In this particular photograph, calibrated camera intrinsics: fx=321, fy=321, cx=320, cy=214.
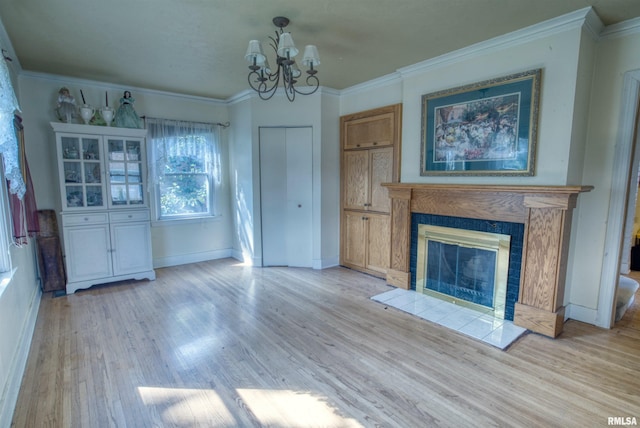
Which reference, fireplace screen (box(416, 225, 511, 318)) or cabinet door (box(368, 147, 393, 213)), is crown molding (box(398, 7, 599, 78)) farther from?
fireplace screen (box(416, 225, 511, 318))

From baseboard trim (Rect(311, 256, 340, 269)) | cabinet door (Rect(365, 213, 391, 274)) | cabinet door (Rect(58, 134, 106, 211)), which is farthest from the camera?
baseboard trim (Rect(311, 256, 340, 269))

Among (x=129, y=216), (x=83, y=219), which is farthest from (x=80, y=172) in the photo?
(x=129, y=216)

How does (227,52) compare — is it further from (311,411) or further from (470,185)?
(311,411)

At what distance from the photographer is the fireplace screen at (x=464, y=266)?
9.94 ft

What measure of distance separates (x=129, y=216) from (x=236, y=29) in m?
2.66

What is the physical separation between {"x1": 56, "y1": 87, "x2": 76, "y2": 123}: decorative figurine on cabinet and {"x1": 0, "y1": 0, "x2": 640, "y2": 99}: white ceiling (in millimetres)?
250

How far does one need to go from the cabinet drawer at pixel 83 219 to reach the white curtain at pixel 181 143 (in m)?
0.90

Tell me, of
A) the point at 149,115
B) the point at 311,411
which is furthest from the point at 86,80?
the point at 311,411

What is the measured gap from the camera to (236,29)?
2660mm

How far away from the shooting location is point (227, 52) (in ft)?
10.3

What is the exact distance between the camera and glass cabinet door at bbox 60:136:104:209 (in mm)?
3652

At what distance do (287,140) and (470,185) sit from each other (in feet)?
8.44

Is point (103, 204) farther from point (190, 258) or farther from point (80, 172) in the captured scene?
point (190, 258)

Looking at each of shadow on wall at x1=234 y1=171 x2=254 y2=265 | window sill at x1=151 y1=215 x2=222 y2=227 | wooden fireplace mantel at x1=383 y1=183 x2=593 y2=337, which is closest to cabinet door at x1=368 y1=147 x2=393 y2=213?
wooden fireplace mantel at x1=383 y1=183 x2=593 y2=337
